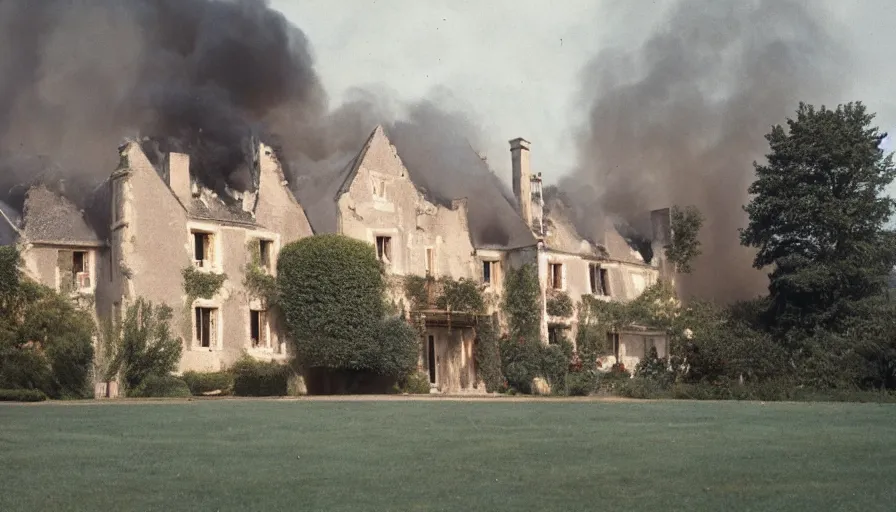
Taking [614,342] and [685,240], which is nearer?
[614,342]

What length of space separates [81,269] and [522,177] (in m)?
19.5

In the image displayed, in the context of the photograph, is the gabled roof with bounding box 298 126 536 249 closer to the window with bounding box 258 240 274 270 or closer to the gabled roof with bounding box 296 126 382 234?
the gabled roof with bounding box 296 126 382 234

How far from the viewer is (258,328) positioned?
37.2 meters

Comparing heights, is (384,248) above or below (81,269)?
above

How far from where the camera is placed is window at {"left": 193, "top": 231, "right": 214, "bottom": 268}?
3625cm

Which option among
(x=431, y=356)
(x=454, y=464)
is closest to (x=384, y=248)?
(x=431, y=356)

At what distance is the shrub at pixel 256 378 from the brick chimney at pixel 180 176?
606 cm

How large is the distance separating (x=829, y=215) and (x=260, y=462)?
30924 mm

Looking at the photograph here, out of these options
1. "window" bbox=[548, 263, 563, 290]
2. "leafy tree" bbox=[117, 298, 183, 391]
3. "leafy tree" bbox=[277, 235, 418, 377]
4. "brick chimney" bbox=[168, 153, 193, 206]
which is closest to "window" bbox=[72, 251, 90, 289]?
"leafy tree" bbox=[117, 298, 183, 391]

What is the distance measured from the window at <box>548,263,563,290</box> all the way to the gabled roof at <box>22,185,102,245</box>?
61.3 ft

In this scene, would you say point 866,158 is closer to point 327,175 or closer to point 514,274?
point 514,274

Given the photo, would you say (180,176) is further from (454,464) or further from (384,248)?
(454,464)

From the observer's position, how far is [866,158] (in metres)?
37.8

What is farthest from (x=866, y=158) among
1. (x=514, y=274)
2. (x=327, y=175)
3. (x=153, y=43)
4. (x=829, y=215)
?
(x=153, y=43)
